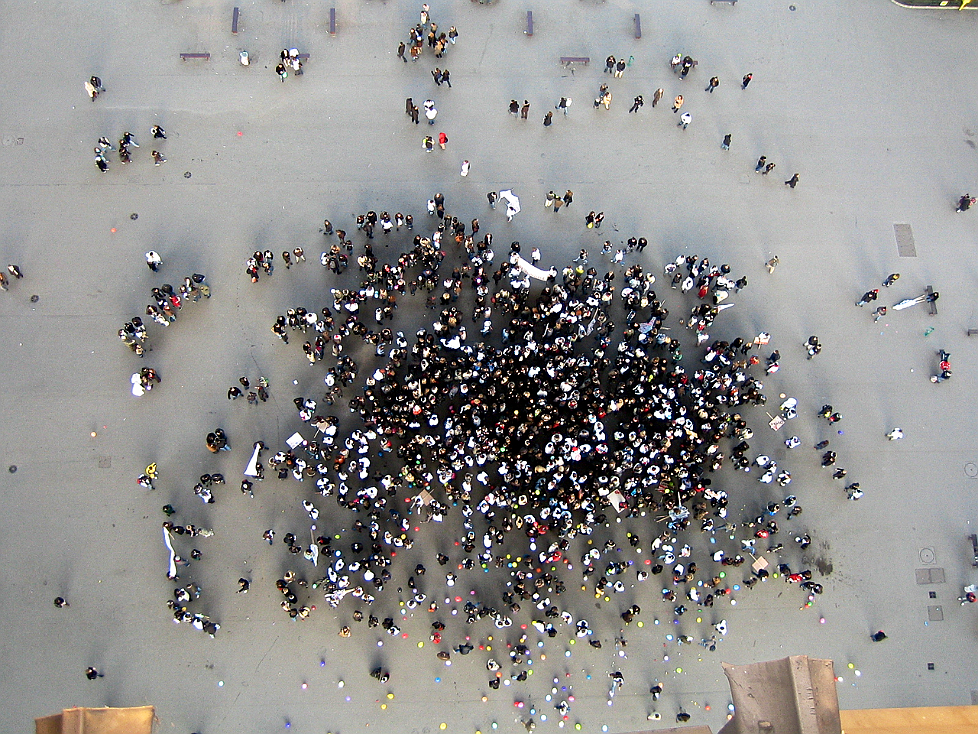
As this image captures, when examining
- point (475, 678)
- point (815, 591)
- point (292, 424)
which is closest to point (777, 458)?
A: point (815, 591)

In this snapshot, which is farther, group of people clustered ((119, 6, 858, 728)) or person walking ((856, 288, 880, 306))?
person walking ((856, 288, 880, 306))

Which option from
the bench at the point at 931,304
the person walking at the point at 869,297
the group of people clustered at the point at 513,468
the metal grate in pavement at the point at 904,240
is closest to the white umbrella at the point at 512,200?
the group of people clustered at the point at 513,468

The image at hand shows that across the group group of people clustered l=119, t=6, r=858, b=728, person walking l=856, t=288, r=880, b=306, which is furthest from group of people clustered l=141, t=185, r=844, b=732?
person walking l=856, t=288, r=880, b=306

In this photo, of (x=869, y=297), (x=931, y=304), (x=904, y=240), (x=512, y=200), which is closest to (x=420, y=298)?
(x=512, y=200)

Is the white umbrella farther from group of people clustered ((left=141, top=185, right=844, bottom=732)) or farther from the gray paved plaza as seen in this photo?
group of people clustered ((left=141, top=185, right=844, bottom=732))

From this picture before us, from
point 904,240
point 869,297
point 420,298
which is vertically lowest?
point 869,297

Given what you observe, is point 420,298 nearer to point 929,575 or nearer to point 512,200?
point 512,200

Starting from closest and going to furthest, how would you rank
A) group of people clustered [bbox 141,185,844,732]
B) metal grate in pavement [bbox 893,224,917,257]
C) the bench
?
group of people clustered [bbox 141,185,844,732]
the bench
metal grate in pavement [bbox 893,224,917,257]

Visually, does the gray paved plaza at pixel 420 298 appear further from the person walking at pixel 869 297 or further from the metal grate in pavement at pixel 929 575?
the person walking at pixel 869 297

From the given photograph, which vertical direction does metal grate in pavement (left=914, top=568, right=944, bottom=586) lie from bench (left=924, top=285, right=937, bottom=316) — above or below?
below
